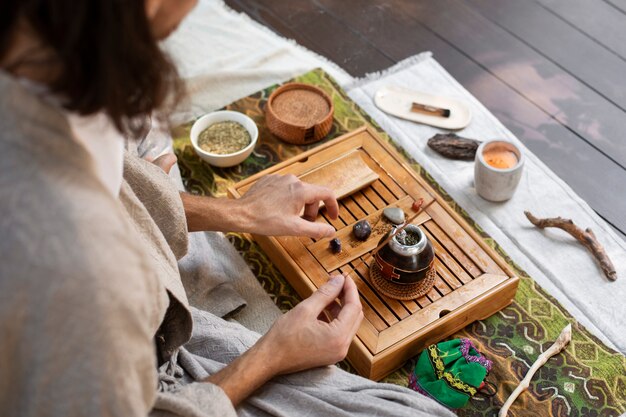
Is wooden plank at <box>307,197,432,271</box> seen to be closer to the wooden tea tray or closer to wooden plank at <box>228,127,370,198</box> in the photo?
the wooden tea tray

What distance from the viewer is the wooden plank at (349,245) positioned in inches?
73.5

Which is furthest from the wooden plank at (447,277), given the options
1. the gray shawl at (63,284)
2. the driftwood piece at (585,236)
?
the gray shawl at (63,284)

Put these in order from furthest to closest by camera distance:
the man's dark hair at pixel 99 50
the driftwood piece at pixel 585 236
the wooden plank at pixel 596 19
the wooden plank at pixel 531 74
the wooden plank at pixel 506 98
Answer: the wooden plank at pixel 596 19 < the wooden plank at pixel 531 74 < the wooden plank at pixel 506 98 < the driftwood piece at pixel 585 236 < the man's dark hair at pixel 99 50

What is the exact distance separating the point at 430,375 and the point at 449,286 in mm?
245

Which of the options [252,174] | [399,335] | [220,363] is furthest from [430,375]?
[252,174]

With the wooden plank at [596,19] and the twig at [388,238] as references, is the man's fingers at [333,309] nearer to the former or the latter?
the twig at [388,238]

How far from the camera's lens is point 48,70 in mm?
898

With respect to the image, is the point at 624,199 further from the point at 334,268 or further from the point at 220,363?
the point at 220,363

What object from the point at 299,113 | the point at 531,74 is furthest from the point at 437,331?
the point at 531,74

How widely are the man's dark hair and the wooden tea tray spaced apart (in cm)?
93

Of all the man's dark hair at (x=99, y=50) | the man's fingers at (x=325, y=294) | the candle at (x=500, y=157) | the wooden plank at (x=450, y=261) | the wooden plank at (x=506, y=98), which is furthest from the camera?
the wooden plank at (x=506, y=98)

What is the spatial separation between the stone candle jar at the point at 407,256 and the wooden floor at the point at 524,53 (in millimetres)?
672

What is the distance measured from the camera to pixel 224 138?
86.9 inches

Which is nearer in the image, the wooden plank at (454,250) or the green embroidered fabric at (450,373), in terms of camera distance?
the green embroidered fabric at (450,373)
